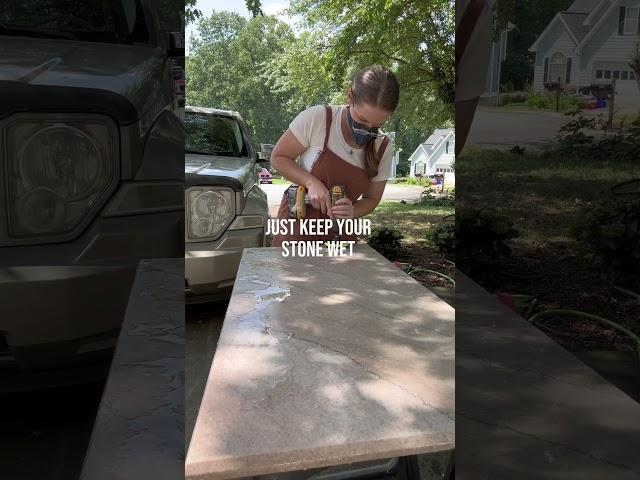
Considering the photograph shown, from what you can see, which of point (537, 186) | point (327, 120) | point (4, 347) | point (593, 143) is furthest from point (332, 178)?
point (4, 347)

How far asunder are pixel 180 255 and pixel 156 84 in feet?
1.12

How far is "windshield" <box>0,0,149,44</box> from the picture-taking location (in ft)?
3.30

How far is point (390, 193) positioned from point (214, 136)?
0.55 meters

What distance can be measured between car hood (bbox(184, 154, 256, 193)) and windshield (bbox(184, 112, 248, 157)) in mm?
25

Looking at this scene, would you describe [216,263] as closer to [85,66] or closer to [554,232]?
[85,66]

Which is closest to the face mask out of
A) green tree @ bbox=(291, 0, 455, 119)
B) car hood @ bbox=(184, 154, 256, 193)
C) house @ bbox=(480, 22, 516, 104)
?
green tree @ bbox=(291, 0, 455, 119)

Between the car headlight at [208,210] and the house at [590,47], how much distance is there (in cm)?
77

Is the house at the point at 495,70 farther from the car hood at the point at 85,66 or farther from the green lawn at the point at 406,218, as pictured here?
the car hood at the point at 85,66

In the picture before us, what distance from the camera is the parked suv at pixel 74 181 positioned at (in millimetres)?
887

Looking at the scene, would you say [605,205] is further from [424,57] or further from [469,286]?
[424,57]

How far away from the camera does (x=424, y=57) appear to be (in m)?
1.42

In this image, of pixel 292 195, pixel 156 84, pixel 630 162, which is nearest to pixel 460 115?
pixel 630 162

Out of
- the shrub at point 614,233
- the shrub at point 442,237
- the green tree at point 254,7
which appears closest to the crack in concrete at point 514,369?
the shrub at point 614,233

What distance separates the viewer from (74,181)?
36.4 inches
